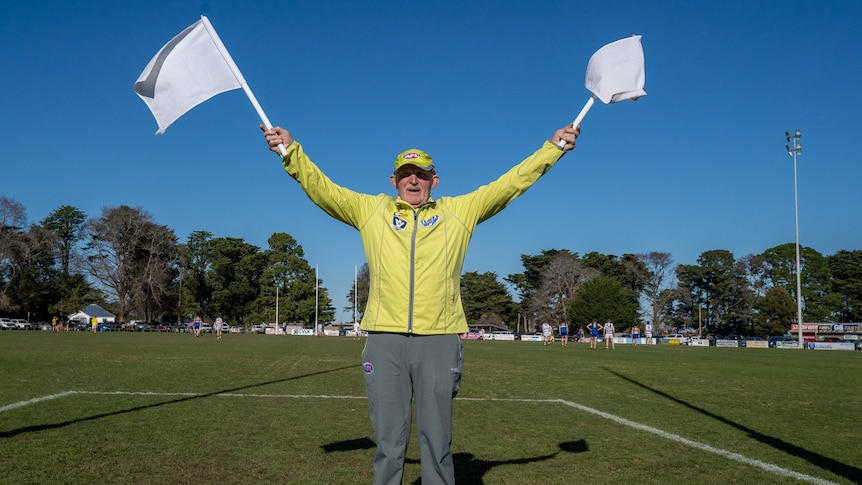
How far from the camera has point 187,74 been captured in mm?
4465

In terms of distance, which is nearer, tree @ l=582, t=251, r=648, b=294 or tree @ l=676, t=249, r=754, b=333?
tree @ l=676, t=249, r=754, b=333

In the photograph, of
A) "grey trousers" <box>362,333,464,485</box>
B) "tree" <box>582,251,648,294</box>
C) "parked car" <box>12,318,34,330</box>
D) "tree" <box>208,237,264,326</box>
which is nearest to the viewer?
"grey trousers" <box>362,333,464,485</box>

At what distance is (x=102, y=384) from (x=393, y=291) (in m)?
9.91

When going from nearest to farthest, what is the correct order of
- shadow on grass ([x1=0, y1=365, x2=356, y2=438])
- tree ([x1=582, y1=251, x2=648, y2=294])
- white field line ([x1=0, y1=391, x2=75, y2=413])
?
shadow on grass ([x1=0, y1=365, x2=356, y2=438]) → white field line ([x1=0, y1=391, x2=75, y2=413]) → tree ([x1=582, y1=251, x2=648, y2=294])

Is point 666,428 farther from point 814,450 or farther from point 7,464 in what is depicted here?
point 7,464

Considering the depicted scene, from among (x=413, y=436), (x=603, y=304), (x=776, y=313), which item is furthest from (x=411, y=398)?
(x=776, y=313)

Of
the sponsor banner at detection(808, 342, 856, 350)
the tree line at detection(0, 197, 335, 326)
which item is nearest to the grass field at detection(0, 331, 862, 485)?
the sponsor banner at detection(808, 342, 856, 350)

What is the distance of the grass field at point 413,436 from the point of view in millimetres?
5336

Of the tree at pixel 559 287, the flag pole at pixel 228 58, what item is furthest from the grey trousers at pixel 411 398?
the tree at pixel 559 287

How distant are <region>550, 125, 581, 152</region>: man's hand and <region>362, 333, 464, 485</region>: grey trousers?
4.37ft

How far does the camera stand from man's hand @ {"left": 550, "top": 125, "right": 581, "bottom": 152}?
3.99 metres

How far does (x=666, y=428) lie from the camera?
782 cm

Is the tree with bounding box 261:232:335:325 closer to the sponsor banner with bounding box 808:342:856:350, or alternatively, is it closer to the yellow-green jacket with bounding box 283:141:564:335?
the sponsor banner with bounding box 808:342:856:350

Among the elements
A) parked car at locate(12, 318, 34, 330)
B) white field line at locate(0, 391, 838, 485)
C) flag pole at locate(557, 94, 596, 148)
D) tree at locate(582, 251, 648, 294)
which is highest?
tree at locate(582, 251, 648, 294)
